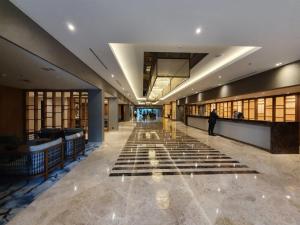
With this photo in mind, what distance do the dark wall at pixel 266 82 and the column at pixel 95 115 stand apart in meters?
6.42

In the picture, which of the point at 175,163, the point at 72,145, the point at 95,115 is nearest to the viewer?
the point at 175,163

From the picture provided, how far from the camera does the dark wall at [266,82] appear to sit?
558 cm

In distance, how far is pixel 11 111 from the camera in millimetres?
7949

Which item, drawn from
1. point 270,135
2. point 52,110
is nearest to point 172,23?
point 270,135

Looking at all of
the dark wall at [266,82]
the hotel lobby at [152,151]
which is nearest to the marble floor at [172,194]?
the hotel lobby at [152,151]

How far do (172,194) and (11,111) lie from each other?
801 centimetres

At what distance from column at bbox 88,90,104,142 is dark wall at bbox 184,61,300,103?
6419 mm

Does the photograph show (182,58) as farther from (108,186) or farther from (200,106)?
(200,106)

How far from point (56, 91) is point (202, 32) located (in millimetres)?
7455

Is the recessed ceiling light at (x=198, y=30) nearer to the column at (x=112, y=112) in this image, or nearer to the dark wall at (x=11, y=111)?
the dark wall at (x=11, y=111)

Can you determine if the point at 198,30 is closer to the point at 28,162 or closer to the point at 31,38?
the point at 31,38

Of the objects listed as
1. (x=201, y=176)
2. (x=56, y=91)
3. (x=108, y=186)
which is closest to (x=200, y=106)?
(x=56, y=91)

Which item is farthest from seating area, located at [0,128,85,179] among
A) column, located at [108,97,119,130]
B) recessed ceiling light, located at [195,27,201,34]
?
column, located at [108,97,119,130]

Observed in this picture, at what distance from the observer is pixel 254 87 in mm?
7441
